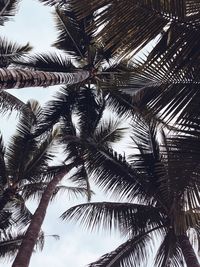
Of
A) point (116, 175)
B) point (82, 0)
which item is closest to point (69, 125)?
point (116, 175)

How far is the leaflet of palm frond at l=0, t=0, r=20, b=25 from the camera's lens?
15062 mm

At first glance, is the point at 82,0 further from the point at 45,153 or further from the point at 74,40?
the point at 45,153

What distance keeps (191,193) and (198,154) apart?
699 millimetres

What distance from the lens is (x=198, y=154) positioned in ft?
15.5

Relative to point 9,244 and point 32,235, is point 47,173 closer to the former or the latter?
point 9,244

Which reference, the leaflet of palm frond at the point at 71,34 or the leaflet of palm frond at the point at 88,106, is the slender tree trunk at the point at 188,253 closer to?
the leaflet of palm frond at the point at 88,106

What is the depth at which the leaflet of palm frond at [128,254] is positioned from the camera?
10453 mm

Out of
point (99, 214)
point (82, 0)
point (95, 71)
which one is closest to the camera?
point (82, 0)

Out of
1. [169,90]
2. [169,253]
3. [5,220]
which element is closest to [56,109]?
[5,220]

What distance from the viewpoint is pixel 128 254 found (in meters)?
10.8

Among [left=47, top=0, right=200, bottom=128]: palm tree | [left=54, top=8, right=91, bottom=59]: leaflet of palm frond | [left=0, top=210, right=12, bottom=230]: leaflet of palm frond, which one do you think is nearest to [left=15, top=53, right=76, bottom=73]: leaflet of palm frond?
[left=54, top=8, right=91, bottom=59]: leaflet of palm frond

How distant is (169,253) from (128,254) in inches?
38.8

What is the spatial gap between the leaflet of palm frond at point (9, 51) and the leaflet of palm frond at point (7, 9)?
86 centimetres

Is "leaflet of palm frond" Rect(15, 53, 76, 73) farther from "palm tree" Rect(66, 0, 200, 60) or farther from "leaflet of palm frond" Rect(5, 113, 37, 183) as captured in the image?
"palm tree" Rect(66, 0, 200, 60)
